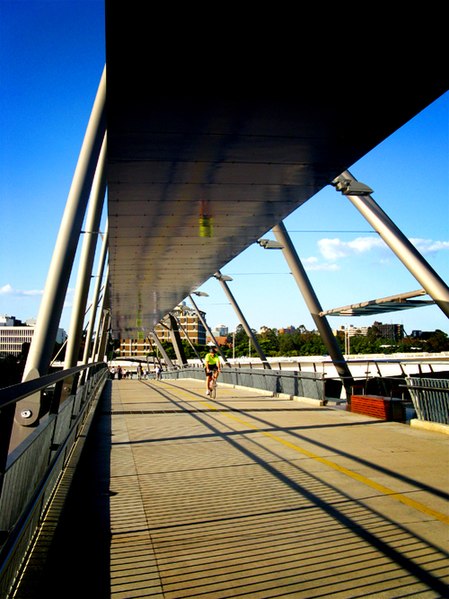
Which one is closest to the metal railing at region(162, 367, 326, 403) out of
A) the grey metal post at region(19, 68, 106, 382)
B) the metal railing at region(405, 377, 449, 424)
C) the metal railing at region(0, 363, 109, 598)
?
Result: the metal railing at region(405, 377, 449, 424)

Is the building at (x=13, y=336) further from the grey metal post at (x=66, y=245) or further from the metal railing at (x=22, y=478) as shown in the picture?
the metal railing at (x=22, y=478)

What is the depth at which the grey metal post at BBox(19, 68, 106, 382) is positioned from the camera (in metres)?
10.8

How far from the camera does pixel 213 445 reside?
949 cm

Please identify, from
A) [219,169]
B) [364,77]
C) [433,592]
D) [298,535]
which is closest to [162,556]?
[298,535]

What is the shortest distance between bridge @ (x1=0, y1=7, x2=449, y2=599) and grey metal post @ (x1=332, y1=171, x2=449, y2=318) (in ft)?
0.20

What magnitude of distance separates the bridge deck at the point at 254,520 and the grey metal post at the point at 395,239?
649 centimetres

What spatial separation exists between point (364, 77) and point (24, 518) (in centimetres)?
591

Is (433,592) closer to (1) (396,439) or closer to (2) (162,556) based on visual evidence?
(2) (162,556)

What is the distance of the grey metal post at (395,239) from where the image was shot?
15.2 meters

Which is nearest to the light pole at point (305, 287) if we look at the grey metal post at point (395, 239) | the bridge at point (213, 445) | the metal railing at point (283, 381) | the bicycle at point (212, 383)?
the metal railing at point (283, 381)

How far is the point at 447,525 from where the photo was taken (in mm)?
5109

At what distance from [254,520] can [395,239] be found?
12.2m

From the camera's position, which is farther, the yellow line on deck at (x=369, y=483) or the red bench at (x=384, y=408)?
the red bench at (x=384, y=408)

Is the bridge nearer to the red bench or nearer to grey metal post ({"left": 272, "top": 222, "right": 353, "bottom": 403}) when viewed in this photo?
the red bench
